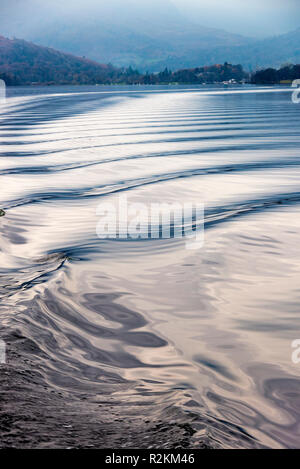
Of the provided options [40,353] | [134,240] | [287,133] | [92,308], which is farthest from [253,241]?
[287,133]

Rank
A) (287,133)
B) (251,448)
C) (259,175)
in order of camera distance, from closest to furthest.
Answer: (251,448) < (259,175) < (287,133)

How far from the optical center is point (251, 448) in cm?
368

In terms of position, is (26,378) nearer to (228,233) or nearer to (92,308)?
(92,308)

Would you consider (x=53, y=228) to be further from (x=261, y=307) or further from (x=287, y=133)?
(x=287, y=133)

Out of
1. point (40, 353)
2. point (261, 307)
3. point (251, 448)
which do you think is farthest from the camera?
point (261, 307)

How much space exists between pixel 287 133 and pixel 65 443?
28371 millimetres

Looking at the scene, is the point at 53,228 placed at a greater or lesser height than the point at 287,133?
lesser

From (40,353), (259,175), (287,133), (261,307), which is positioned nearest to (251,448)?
(40,353)

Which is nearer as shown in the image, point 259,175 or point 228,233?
point 228,233
